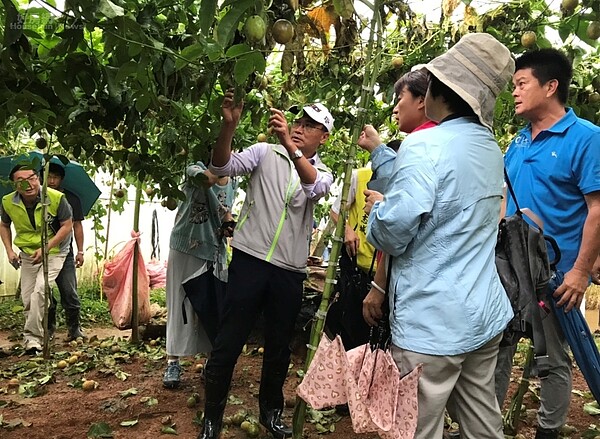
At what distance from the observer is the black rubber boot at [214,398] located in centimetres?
271

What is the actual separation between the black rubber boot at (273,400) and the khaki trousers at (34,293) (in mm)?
2579

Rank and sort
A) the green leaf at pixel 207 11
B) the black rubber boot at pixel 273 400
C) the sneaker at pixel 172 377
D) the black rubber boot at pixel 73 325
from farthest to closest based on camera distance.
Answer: the black rubber boot at pixel 73 325 → the sneaker at pixel 172 377 → the black rubber boot at pixel 273 400 → the green leaf at pixel 207 11

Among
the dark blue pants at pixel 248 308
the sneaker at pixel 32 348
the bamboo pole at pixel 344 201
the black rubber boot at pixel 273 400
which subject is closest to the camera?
the bamboo pole at pixel 344 201

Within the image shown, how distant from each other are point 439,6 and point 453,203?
193cm

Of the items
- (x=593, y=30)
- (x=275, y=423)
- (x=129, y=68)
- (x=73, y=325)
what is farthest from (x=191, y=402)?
(x=593, y=30)

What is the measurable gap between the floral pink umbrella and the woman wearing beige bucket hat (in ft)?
0.14

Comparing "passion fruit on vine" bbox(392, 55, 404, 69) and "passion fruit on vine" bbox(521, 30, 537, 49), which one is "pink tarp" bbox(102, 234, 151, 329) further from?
"passion fruit on vine" bbox(521, 30, 537, 49)

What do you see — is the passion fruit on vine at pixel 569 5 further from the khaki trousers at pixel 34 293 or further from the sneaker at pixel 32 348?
the sneaker at pixel 32 348

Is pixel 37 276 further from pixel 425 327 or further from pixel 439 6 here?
pixel 425 327

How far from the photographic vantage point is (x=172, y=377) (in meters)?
3.76

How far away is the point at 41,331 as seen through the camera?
502 centimetres

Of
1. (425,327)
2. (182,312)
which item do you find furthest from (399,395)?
(182,312)

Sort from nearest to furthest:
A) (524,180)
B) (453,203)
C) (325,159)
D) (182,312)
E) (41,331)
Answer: (453,203) < (524,180) < (182,312) < (41,331) < (325,159)

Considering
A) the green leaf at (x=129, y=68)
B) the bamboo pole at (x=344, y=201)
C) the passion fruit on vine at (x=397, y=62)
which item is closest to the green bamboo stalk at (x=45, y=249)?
the passion fruit on vine at (x=397, y=62)
